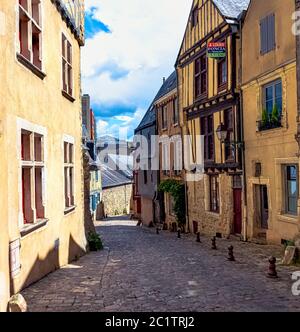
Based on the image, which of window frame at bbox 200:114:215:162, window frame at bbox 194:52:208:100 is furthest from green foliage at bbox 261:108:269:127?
window frame at bbox 194:52:208:100

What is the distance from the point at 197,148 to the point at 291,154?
22.5 ft

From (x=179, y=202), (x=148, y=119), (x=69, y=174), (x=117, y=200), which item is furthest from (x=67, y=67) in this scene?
(x=117, y=200)

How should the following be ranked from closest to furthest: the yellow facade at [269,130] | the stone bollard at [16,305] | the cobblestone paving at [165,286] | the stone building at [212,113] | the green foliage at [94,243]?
the stone bollard at [16,305] < the cobblestone paving at [165,286] < the yellow facade at [269,130] < the green foliage at [94,243] < the stone building at [212,113]

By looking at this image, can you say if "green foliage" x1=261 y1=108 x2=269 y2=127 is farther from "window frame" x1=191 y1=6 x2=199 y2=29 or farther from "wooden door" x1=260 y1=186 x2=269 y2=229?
"window frame" x1=191 y1=6 x2=199 y2=29

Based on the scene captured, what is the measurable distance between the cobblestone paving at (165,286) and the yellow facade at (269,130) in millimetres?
2052

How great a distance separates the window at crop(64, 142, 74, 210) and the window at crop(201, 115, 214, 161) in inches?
282

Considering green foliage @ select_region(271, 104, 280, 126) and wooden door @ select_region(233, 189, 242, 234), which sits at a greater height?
green foliage @ select_region(271, 104, 280, 126)

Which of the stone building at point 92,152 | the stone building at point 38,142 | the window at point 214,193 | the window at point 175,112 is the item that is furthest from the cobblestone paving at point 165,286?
Result: the stone building at point 92,152

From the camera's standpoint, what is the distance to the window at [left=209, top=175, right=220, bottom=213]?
53.2 ft

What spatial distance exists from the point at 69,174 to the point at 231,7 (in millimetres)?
9844

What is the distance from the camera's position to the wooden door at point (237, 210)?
14.4 meters

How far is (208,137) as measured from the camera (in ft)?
54.7

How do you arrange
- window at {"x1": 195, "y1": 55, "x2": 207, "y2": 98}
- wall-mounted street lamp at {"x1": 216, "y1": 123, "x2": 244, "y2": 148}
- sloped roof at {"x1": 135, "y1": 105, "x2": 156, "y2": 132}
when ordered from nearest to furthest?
wall-mounted street lamp at {"x1": 216, "y1": 123, "x2": 244, "y2": 148}
window at {"x1": 195, "y1": 55, "x2": 207, "y2": 98}
sloped roof at {"x1": 135, "y1": 105, "x2": 156, "y2": 132}

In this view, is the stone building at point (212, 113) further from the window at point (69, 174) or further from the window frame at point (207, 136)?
the window at point (69, 174)
